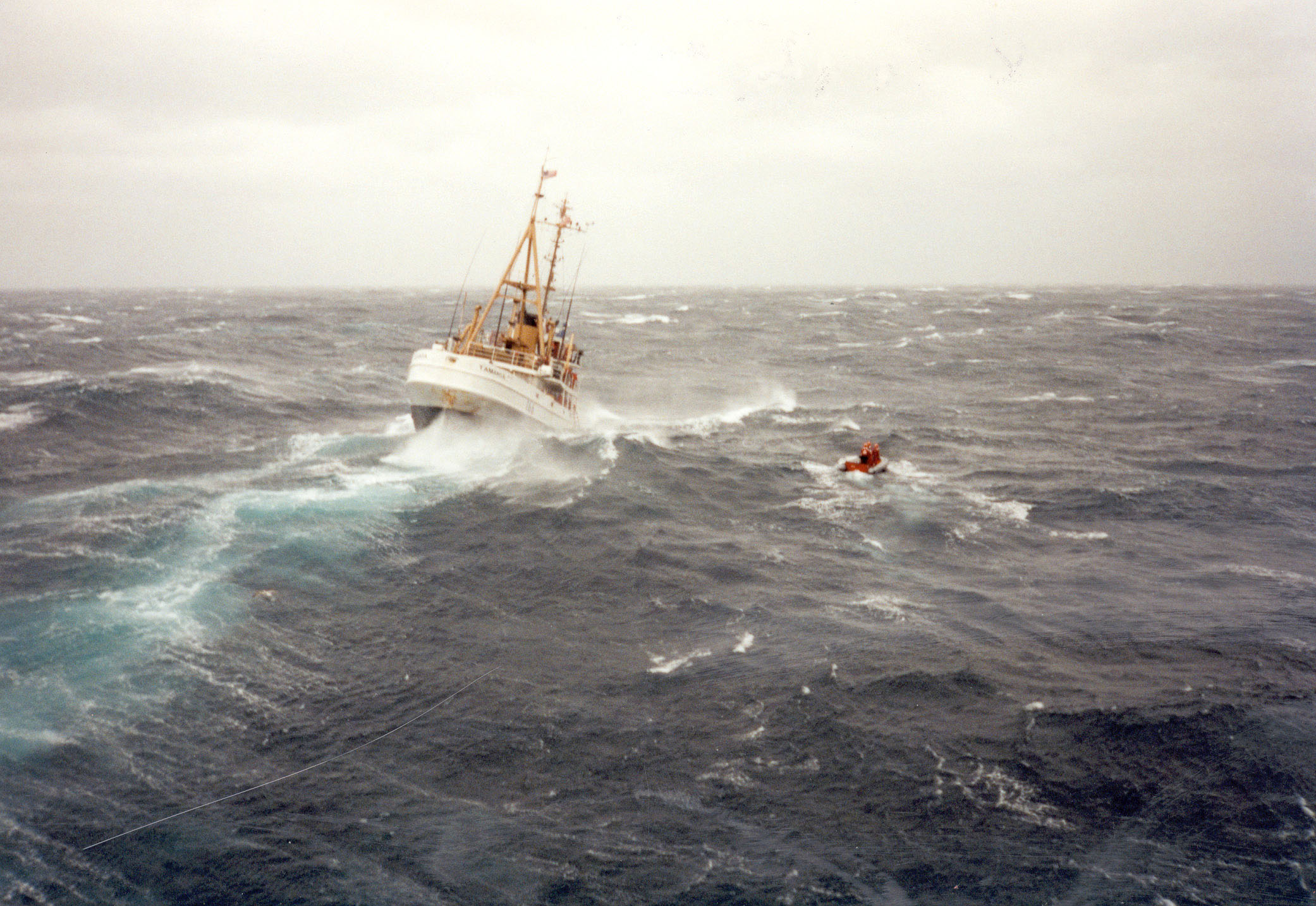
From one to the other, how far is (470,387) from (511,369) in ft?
10.2

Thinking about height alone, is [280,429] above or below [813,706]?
above

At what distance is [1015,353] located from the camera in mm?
94312

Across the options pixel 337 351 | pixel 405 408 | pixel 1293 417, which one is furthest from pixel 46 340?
pixel 1293 417

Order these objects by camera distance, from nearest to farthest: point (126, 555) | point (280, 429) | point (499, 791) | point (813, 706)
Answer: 1. point (499, 791)
2. point (813, 706)
3. point (126, 555)
4. point (280, 429)

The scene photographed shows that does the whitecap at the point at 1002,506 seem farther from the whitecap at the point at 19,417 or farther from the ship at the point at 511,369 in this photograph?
the whitecap at the point at 19,417

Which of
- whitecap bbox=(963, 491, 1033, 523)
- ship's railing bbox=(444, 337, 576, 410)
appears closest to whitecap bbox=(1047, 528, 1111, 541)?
whitecap bbox=(963, 491, 1033, 523)

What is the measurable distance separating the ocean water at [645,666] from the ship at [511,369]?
1.81m

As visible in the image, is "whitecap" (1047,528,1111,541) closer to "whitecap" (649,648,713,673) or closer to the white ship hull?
"whitecap" (649,648,713,673)

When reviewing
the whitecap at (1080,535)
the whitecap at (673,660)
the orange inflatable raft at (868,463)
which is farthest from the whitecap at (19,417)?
the whitecap at (1080,535)

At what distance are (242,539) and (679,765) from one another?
20.5 meters

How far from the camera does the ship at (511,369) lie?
138 feet

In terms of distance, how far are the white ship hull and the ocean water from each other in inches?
64.2

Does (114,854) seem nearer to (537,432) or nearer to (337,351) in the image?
(537,432)

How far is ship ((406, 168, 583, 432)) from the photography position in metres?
42.0
